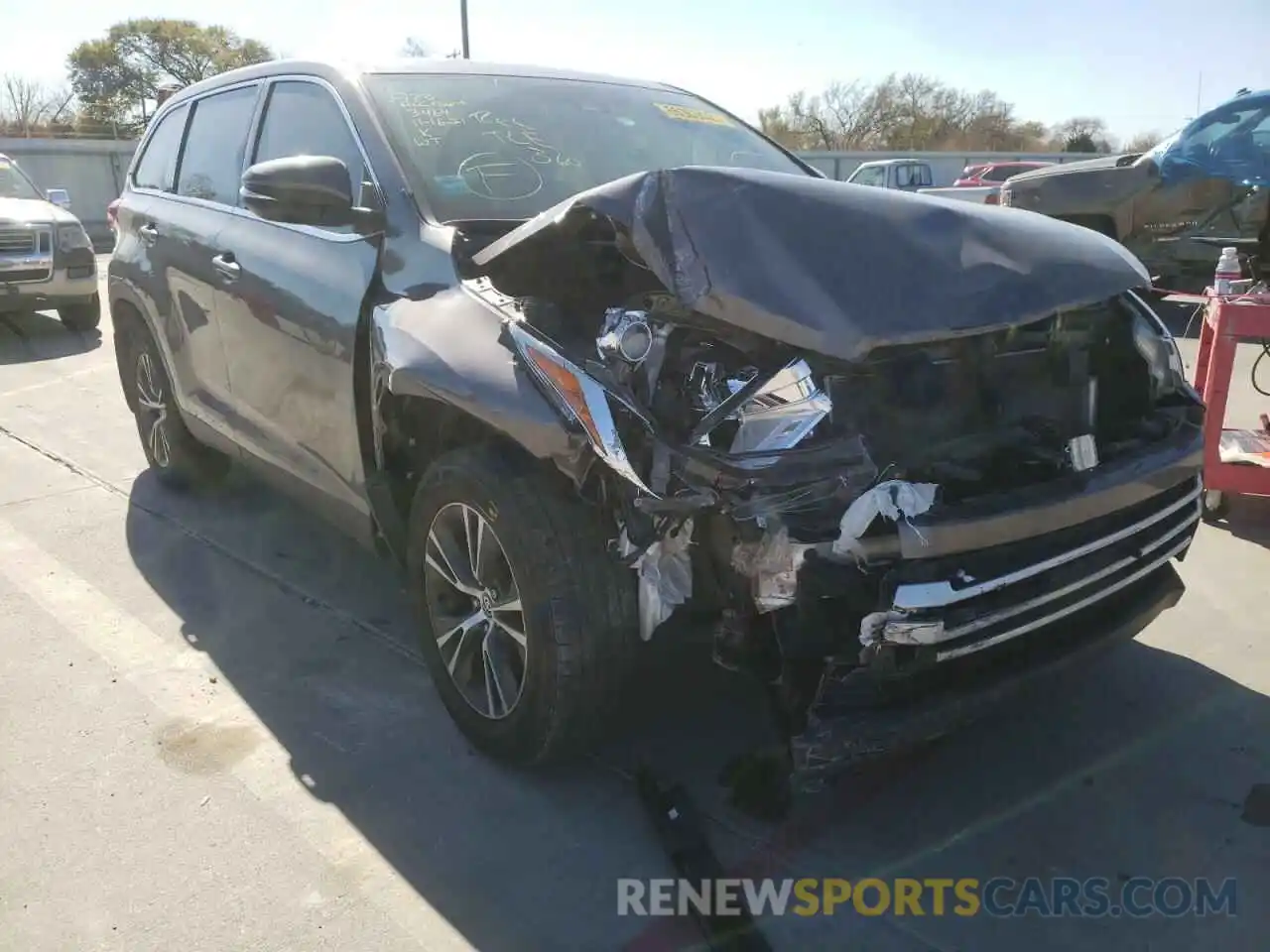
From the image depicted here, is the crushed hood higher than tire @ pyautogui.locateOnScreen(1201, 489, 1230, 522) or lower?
higher

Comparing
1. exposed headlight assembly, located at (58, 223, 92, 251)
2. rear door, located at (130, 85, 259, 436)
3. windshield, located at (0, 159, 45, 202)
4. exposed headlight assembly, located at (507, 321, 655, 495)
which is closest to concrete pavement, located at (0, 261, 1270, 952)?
exposed headlight assembly, located at (507, 321, 655, 495)

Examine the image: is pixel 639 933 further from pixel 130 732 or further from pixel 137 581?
pixel 137 581

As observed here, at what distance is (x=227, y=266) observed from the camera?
4086 millimetres

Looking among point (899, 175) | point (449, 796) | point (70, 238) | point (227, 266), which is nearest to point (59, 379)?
point (70, 238)

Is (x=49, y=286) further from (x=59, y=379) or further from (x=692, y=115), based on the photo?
(x=692, y=115)

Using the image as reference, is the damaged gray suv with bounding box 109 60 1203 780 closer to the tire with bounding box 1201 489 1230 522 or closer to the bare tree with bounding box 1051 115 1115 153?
the tire with bounding box 1201 489 1230 522

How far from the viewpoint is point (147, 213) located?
16.5 ft

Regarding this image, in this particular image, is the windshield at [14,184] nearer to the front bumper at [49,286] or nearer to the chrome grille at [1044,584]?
the front bumper at [49,286]

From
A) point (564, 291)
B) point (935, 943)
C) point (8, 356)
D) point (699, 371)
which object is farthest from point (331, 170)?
point (8, 356)

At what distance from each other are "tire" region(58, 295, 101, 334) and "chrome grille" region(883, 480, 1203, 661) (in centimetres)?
1042

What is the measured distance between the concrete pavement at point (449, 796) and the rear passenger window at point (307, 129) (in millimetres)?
→ 1608

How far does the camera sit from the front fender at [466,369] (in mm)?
2584

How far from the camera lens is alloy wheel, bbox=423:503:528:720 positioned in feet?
9.50

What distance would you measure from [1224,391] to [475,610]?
11.5 feet
